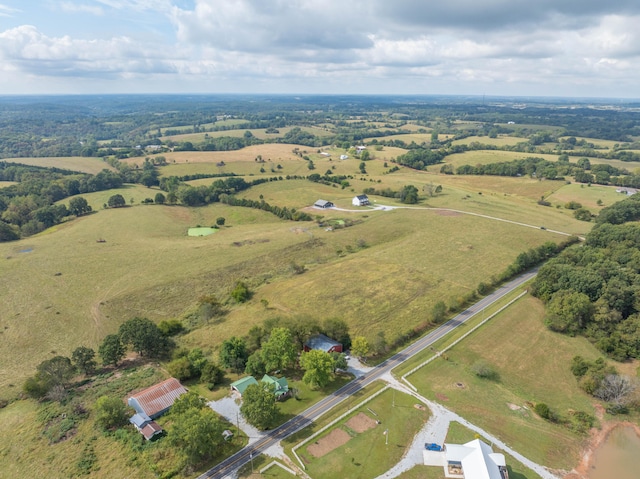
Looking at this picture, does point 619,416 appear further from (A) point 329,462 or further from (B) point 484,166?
(B) point 484,166

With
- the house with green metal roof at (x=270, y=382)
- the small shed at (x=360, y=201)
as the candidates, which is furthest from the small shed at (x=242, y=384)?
the small shed at (x=360, y=201)

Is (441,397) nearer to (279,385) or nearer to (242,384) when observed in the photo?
(279,385)

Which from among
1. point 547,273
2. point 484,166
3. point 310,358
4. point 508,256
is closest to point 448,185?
point 484,166

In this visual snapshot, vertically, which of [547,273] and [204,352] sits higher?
[547,273]

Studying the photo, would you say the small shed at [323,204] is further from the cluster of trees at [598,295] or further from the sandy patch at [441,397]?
the sandy patch at [441,397]

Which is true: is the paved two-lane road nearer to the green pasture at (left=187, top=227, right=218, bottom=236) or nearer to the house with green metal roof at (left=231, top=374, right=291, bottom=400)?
the house with green metal roof at (left=231, top=374, right=291, bottom=400)

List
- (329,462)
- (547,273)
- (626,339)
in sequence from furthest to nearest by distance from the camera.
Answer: (547,273) < (626,339) < (329,462)

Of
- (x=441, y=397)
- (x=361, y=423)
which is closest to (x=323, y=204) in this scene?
(x=441, y=397)

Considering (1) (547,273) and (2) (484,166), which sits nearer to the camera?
(1) (547,273)
